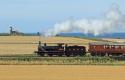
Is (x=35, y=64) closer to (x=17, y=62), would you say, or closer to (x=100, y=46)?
(x=17, y=62)

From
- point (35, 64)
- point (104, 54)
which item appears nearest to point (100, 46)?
point (104, 54)

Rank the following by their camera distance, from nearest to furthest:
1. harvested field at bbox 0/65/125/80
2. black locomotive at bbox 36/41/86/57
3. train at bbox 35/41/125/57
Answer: harvested field at bbox 0/65/125/80, black locomotive at bbox 36/41/86/57, train at bbox 35/41/125/57

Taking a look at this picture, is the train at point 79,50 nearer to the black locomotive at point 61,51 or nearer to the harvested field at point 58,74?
the black locomotive at point 61,51

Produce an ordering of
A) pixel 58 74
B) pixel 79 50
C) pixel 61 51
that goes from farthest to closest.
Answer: pixel 79 50 < pixel 61 51 < pixel 58 74

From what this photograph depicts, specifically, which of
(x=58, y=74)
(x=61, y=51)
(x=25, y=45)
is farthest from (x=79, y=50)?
(x=25, y=45)

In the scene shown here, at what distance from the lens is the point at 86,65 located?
161ft

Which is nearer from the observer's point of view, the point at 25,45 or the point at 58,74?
the point at 58,74

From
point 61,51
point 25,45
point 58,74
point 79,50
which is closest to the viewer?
point 58,74

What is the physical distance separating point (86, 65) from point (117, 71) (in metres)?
7.27

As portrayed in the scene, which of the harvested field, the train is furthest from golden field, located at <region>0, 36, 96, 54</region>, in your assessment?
the harvested field

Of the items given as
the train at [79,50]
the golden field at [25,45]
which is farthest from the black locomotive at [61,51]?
the golden field at [25,45]

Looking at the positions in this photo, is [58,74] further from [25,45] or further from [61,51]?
[25,45]

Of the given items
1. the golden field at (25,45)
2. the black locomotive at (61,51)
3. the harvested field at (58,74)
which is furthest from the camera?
the golden field at (25,45)

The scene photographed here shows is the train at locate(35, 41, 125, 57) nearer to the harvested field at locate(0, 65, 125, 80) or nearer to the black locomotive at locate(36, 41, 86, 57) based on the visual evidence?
the black locomotive at locate(36, 41, 86, 57)
